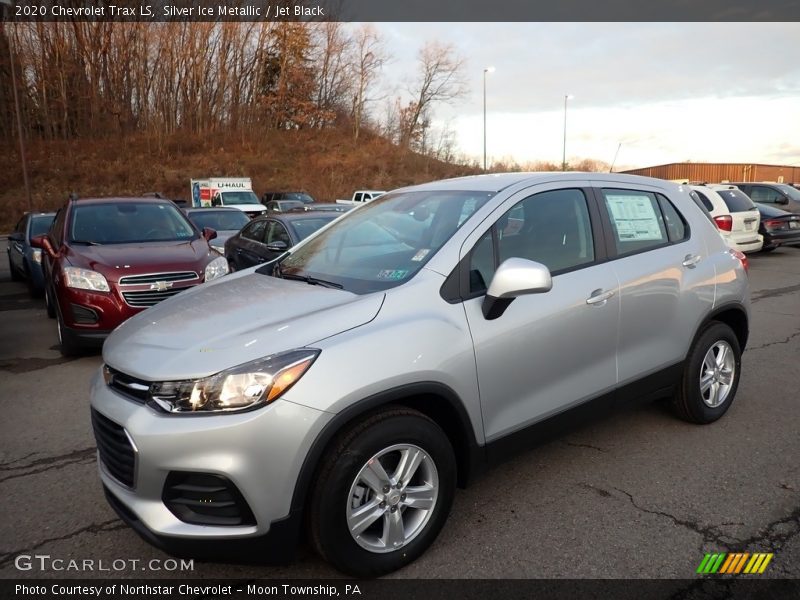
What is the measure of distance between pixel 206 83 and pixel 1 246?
25.3 metres

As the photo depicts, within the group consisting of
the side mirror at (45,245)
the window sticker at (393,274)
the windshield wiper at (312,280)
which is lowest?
the side mirror at (45,245)

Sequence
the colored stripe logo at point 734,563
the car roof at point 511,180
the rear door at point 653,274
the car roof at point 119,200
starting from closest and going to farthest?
the colored stripe logo at point 734,563 → the car roof at point 511,180 → the rear door at point 653,274 → the car roof at point 119,200

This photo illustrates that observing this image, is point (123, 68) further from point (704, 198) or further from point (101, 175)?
point (704, 198)

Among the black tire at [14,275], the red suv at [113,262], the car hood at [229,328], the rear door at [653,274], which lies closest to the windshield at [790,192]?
the rear door at [653,274]

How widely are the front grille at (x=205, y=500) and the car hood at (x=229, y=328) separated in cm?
40

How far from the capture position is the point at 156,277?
6.03m

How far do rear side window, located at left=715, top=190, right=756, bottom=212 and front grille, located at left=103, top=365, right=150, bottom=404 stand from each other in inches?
510

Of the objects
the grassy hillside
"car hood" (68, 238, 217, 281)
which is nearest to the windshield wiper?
"car hood" (68, 238, 217, 281)

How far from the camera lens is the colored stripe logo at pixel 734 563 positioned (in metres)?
2.62

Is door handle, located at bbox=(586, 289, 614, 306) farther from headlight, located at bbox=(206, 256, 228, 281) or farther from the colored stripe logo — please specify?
headlight, located at bbox=(206, 256, 228, 281)

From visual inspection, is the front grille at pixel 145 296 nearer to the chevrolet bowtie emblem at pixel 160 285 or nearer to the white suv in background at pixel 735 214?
the chevrolet bowtie emblem at pixel 160 285

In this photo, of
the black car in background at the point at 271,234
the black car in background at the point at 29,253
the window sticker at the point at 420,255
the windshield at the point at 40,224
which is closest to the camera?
the window sticker at the point at 420,255

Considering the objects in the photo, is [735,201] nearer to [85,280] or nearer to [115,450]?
[85,280]

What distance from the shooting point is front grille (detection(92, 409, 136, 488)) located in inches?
94.4
